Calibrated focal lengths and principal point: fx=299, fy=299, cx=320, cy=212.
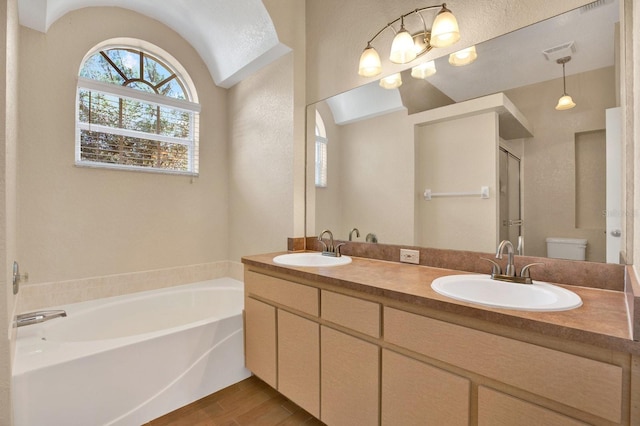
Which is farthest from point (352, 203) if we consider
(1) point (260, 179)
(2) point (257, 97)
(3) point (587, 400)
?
(3) point (587, 400)

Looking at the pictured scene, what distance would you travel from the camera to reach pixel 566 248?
1.33 m

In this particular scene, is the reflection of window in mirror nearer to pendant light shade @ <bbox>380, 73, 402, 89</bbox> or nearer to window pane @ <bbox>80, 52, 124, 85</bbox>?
pendant light shade @ <bbox>380, 73, 402, 89</bbox>

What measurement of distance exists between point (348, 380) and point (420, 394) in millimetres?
374

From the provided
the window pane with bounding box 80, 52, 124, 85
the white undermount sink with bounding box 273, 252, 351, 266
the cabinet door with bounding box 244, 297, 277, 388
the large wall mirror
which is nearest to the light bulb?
the large wall mirror

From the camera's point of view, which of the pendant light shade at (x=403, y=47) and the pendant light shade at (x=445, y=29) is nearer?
the pendant light shade at (x=445, y=29)

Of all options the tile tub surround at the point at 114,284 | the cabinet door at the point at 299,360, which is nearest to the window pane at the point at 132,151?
the tile tub surround at the point at 114,284

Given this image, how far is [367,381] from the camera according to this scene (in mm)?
1327

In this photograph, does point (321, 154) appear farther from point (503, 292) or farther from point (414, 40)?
point (503, 292)

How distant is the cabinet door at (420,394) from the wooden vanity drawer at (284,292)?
461 millimetres

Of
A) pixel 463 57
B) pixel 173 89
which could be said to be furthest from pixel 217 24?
pixel 463 57

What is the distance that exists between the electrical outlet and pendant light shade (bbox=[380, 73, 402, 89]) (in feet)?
3.44

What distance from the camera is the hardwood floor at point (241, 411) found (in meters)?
1.71

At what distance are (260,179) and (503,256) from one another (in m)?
1.99

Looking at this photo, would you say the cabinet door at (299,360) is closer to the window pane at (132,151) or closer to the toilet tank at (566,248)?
the toilet tank at (566,248)
